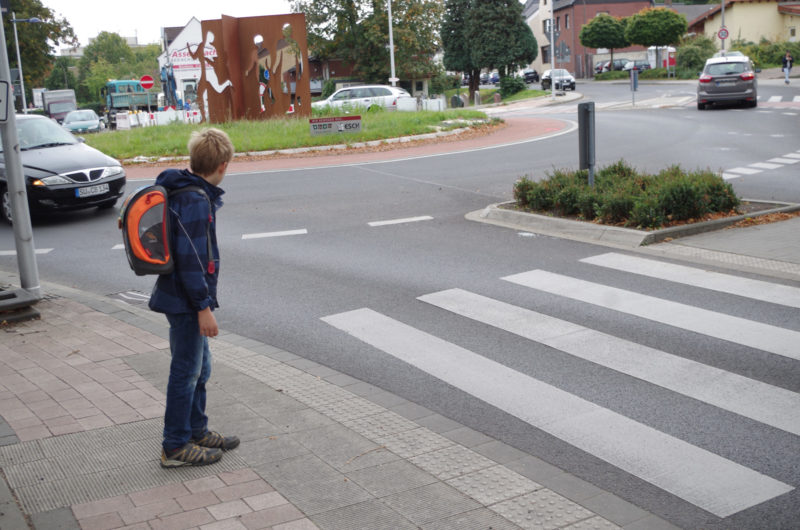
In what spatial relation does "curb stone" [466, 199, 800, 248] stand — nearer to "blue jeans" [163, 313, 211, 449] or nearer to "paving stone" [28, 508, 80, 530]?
"blue jeans" [163, 313, 211, 449]

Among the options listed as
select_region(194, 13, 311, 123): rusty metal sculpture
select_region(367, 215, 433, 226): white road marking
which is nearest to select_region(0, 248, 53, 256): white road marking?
select_region(367, 215, 433, 226): white road marking

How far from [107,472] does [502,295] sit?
4538mm

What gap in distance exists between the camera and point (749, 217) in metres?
11.0

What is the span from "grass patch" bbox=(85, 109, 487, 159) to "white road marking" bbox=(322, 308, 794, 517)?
18.2m

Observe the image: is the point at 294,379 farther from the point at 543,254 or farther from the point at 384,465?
the point at 543,254

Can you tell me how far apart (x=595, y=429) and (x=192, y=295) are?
2.48 meters

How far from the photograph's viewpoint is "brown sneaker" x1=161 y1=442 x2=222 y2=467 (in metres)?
4.54

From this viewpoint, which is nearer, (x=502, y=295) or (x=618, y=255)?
(x=502, y=295)

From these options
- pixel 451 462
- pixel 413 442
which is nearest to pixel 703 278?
pixel 413 442

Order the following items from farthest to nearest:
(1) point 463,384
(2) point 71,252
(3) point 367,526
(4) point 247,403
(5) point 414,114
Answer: (5) point 414,114 → (2) point 71,252 → (1) point 463,384 → (4) point 247,403 → (3) point 367,526

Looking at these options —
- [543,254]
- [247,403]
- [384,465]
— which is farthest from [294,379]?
[543,254]

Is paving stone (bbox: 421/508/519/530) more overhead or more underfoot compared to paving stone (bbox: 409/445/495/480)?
more overhead

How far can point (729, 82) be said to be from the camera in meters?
31.0

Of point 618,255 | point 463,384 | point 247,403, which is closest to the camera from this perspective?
point 247,403
